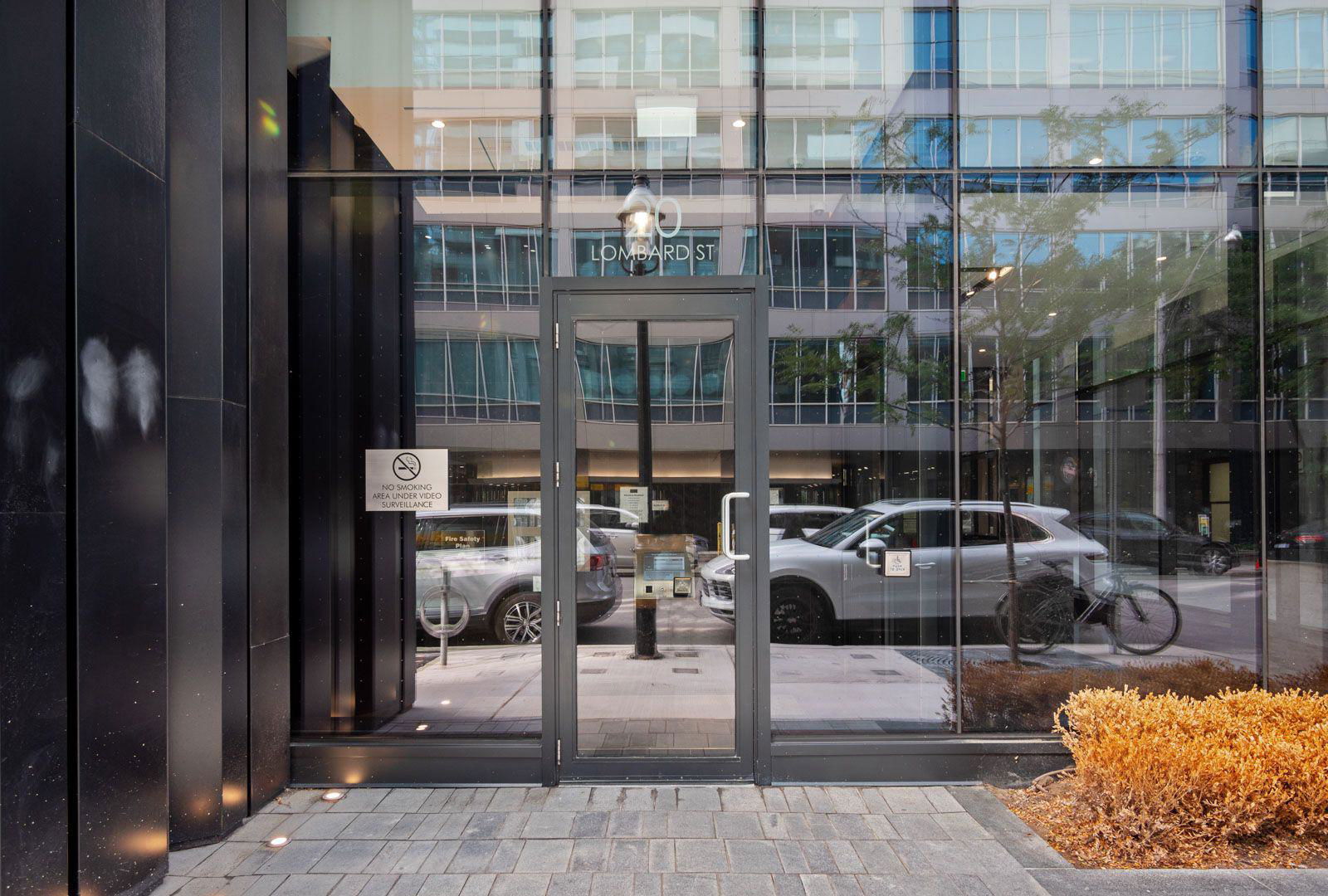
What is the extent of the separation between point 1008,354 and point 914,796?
2670mm

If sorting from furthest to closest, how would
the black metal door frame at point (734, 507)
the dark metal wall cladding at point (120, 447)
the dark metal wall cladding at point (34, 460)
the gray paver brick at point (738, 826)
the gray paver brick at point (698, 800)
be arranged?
the black metal door frame at point (734, 507) → the gray paver brick at point (698, 800) → the gray paver brick at point (738, 826) → the dark metal wall cladding at point (120, 447) → the dark metal wall cladding at point (34, 460)

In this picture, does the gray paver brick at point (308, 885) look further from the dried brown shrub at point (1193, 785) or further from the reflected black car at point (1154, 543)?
the reflected black car at point (1154, 543)

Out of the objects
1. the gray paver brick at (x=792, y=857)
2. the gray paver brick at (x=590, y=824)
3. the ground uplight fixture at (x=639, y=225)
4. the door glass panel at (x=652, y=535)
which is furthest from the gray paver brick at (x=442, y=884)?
the ground uplight fixture at (x=639, y=225)

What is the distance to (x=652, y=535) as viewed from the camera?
4.18 m

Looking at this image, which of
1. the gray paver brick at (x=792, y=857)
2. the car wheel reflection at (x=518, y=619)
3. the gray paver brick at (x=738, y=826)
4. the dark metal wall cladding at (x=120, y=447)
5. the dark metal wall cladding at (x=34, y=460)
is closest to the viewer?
the dark metal wall cladding at (x=34, y=460)

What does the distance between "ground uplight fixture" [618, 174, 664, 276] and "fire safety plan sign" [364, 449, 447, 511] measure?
1630 millimetres

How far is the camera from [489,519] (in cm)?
425

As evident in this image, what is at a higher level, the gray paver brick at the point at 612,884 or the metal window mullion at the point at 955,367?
the metal window mullion at the point at 955,367

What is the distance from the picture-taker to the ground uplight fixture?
167 inches

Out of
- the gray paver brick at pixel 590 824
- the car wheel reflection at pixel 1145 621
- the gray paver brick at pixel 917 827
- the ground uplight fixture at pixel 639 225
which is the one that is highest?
the ground uplight fixture at pixel 639 225

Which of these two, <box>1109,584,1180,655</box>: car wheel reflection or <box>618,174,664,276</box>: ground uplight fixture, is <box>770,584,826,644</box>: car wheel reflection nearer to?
<box>1109,584,1180,655</box>: car wheel reflection

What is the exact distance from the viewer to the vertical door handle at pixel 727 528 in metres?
4.13

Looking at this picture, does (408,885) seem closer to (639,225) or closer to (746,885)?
(746,885)

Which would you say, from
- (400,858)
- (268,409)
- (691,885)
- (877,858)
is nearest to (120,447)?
(268,409)
